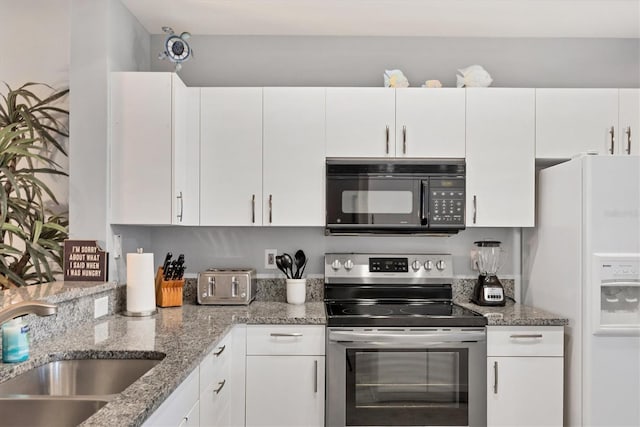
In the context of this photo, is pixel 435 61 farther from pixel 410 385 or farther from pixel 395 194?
pixel 410 385

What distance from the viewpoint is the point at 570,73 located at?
3.38m

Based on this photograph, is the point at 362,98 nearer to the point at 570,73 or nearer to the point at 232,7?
the point at 232,7

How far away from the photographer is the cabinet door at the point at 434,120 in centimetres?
303

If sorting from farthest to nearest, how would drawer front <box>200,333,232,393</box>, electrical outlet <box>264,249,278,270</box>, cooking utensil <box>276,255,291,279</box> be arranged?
1. electrical outlet <box>264,249,278,270</box>
2. cooking utensil <box>276,255,291,279</box>
3. drawer front <box>200,333,232,393</box>

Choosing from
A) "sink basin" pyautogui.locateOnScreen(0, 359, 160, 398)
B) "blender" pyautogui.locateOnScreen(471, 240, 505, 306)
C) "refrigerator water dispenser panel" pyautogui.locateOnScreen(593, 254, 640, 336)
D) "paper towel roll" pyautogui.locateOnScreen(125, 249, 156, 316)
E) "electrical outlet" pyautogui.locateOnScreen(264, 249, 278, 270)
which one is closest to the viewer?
"sink basin" pyautogui.locateOnScreen(0, 359, 160, 398)

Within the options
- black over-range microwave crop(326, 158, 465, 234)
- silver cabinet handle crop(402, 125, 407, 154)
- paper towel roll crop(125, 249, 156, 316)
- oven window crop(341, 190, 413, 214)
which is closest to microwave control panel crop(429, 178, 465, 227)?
black over-range microwave crop(326, 158, 465, 234)

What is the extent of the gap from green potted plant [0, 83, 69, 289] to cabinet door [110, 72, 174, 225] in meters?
0.30

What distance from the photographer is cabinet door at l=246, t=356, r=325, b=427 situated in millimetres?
2736

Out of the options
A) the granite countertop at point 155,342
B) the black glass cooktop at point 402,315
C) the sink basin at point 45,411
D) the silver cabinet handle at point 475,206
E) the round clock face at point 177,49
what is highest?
the round clock face at point 177,49

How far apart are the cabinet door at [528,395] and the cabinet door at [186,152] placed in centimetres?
182

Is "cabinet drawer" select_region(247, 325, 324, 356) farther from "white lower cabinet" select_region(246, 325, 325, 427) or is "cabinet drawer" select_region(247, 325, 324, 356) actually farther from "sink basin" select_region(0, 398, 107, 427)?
"sink basin" select_region(0, 398, 107, 427)

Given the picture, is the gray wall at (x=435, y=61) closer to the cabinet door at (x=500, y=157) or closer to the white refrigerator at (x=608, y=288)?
the cabinet door at (x=500, y=157)

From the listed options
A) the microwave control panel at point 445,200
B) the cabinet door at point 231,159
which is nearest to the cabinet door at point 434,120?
the microwave control panel at point 445,200

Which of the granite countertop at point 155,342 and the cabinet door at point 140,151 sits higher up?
the cabinet door at point 140,151
